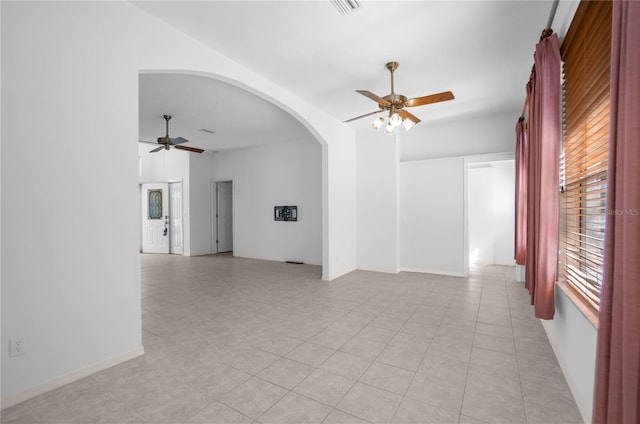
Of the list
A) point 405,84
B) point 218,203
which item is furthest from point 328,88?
point 218,203

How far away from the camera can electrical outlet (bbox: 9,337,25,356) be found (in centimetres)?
192

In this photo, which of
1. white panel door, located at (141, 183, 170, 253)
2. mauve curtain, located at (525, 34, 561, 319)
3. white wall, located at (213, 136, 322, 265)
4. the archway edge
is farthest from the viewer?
white panel door, located at (141, 183, 170, 253)

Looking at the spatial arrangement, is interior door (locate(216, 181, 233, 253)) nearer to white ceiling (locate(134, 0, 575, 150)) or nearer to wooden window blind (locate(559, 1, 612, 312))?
white ceiling (locate(134, 0, 575, 150))

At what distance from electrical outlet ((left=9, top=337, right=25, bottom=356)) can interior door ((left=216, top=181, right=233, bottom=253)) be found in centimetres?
723

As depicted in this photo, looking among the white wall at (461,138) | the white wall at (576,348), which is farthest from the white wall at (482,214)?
the white wall at (576,348)

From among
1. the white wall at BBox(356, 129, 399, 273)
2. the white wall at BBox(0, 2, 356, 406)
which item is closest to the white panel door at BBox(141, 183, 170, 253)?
the white wall at BBox(356, 129, 399, 273)

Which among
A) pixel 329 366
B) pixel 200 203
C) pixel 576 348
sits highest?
pixel 200 203

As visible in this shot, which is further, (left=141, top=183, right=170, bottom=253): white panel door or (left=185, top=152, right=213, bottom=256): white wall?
(left=141, top=183, right=170, bottom=253): white panel door

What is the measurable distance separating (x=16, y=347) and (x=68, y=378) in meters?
0.44

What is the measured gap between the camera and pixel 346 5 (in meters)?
2.52

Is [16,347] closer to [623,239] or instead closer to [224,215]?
[623,239]

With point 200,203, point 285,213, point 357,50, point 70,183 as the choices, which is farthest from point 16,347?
point 200,203

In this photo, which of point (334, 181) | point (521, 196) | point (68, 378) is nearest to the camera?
point (68, 378)

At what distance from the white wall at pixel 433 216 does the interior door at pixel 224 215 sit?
578 centimetres
